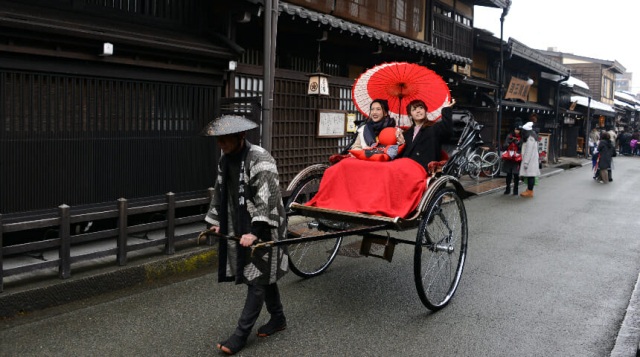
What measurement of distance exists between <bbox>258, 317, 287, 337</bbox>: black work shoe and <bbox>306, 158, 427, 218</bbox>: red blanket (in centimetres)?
139

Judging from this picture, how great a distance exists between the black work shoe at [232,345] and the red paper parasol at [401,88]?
3961 mm

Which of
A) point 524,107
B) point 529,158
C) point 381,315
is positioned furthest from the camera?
point 524,107

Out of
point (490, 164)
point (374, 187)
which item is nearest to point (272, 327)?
point (374, 187)

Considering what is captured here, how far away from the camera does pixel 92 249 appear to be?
21.9 ft

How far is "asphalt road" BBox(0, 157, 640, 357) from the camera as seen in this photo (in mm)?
4742

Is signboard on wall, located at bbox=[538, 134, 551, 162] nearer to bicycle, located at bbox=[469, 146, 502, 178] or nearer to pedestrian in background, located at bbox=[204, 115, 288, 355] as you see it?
bicycle, located at bbox=[469, 146, 502, 178]

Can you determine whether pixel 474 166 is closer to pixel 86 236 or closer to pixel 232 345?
pixel 86 236

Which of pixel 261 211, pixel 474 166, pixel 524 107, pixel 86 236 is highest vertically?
pixel 524 107

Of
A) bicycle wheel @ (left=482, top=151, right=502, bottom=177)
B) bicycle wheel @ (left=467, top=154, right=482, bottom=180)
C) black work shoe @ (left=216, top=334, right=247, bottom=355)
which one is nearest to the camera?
black work shoe @ (left=216, top=334, right=247, bottom=355)

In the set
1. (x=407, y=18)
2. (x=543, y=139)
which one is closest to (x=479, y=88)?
(x=407, y=18)

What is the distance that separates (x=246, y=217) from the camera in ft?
15.2

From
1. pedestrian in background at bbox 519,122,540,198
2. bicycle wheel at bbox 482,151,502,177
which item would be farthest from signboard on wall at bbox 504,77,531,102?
pedestrian in background at bbox 519,122,540,198

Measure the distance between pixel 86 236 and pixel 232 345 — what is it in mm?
2749

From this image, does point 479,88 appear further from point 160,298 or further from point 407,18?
point 160,298
